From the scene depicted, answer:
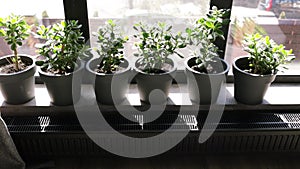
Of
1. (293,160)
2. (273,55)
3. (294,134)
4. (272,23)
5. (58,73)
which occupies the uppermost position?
(272,23)

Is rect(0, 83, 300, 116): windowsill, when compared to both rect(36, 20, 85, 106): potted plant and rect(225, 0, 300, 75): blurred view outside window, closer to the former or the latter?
rect(36, 20, 85, 106): potted plant

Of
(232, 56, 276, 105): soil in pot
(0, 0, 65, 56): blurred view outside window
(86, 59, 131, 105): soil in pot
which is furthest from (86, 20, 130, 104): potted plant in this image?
(232, 56, 276, 105): soil in pot

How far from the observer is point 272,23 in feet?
6.19

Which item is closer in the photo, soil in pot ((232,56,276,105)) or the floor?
soil in pot ((232,56,276,105))

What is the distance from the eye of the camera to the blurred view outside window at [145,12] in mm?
1794

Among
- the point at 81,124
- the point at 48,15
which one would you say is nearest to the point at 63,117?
the point at 81,124

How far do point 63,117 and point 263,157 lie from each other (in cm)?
118

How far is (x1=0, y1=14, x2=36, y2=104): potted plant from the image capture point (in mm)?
1595

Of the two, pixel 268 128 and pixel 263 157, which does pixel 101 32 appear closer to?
pixel 268 128

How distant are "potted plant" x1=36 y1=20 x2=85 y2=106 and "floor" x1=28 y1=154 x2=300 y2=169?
0.41 m

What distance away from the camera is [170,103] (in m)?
1.80

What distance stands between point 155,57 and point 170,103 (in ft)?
0.97

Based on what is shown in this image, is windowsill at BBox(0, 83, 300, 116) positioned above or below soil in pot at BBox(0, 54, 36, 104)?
below

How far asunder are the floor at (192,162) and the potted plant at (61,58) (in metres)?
0.41
